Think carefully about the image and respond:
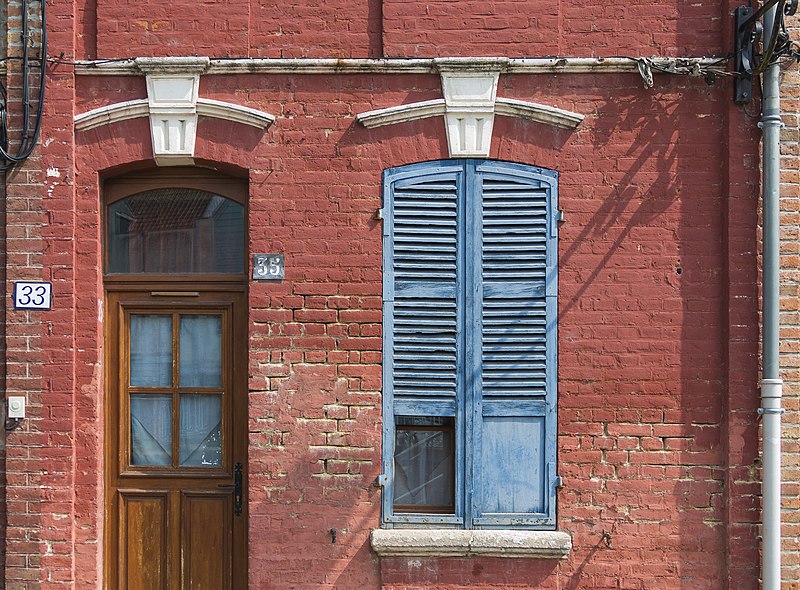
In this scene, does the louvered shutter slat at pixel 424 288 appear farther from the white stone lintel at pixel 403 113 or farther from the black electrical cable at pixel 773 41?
the black electrical cable at pixel 773 41

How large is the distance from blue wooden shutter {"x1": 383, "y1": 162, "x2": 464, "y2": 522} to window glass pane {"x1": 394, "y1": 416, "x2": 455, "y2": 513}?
0.45 ft

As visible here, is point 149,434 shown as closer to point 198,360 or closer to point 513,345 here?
point 198,360

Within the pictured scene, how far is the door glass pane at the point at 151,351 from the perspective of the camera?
16.5ft

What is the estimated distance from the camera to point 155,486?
4953mm

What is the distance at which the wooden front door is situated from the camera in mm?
4938

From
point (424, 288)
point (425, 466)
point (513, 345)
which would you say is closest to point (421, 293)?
point (424, 288)

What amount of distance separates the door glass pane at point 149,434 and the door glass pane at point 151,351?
4.6 inches

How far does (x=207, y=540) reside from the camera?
4953 millimetres

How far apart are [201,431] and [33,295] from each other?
4.66ft

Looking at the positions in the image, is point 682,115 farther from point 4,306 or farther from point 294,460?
point 4,306

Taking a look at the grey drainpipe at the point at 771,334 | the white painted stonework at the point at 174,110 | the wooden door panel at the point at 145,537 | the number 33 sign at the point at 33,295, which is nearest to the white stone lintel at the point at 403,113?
the white painted stonework at the point at 174,110

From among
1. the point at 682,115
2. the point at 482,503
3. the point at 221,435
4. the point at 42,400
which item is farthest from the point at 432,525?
the point at 682,115

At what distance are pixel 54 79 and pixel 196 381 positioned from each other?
2.22 metres

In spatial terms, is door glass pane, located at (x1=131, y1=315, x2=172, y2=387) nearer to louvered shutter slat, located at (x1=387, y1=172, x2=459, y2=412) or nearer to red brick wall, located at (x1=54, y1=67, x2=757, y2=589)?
red brick wall, located at (x1=54, y1=67, x2=757, y2=589)
